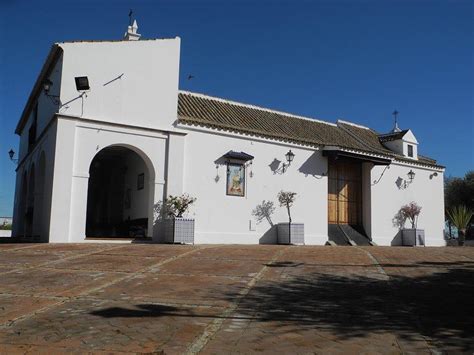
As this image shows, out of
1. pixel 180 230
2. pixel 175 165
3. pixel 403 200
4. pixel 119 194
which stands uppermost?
pixel 175 165

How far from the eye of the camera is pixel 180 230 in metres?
15.1

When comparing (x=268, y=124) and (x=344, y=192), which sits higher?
(x=268, y=124)

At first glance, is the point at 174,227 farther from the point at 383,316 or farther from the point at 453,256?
the point at 383,316

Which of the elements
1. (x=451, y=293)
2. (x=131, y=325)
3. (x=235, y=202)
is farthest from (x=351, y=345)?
(x=235, y=202)

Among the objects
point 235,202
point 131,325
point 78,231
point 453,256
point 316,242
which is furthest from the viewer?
point 316,242

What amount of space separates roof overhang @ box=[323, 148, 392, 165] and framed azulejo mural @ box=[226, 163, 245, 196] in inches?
163

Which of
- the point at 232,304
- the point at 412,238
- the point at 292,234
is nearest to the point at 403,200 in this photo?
the point at 412,238

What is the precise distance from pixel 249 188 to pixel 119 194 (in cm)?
577

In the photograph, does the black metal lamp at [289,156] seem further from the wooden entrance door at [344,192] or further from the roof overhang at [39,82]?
the roof overhang at [39,82]

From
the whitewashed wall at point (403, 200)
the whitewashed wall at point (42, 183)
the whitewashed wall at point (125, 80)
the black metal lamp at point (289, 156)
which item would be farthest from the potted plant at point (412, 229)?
the whitewashed wall at point (42, 183)

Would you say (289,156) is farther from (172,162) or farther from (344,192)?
(172,162)

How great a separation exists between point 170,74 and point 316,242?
341 inches

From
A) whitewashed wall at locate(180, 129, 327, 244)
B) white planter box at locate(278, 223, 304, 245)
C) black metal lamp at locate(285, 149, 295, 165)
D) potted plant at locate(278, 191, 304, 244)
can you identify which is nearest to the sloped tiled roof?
whitewashed wall at locate(180, 129, 327, 244)

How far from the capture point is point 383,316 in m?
6.07
